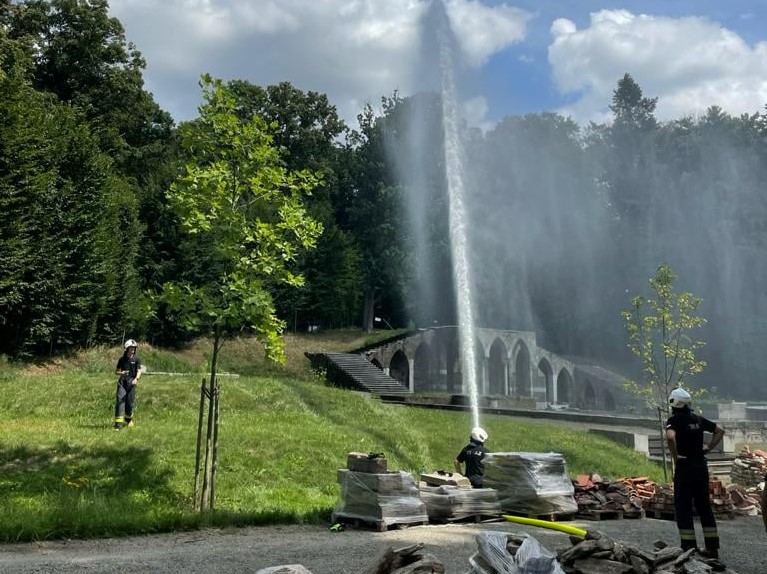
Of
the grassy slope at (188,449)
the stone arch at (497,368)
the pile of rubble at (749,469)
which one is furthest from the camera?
the stone arch at (497,368)

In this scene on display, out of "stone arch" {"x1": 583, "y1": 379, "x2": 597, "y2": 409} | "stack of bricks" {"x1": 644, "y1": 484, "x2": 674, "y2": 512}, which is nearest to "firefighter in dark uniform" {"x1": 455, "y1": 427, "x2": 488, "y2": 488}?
"stack of bricks" {"x1": 644, "y1": 484, "x2": 674, "y2": 512}

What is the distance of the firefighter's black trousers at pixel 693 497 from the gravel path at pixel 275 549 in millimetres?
402

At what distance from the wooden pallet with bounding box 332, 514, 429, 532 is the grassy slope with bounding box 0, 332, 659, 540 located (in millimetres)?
688

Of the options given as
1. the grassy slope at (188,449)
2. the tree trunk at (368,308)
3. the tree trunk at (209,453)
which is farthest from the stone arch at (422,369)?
the tree trunk at (209,453)

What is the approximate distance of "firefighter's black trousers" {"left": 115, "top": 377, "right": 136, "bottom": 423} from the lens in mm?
14281

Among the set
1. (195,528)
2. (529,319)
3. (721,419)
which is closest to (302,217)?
(195,528)

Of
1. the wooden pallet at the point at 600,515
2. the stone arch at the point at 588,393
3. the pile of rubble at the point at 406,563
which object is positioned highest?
the stone arch at the point at 588,393

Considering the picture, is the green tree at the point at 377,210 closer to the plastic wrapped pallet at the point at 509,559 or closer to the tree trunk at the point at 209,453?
the tree trunk at the point at 209,453

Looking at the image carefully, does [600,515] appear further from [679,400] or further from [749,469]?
[749,469]

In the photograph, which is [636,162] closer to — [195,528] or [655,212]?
[655,212]

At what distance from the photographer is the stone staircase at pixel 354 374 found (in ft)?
109

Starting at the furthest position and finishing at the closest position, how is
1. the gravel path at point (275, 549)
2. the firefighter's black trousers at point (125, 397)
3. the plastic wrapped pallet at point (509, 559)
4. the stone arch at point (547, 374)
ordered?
the stone arch at point (547, 374) < the firefighter's black trousers at point (125, 397) < the gravel path at point (275, 549) < the plastic wrapped pallet at point (509, 559)

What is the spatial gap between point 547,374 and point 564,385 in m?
2.64

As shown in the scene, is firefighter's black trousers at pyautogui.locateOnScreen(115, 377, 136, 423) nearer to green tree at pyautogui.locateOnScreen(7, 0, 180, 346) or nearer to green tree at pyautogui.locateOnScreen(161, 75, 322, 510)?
green tree at pyautogui.locateOnScreen(161, 75, 322, 510)
